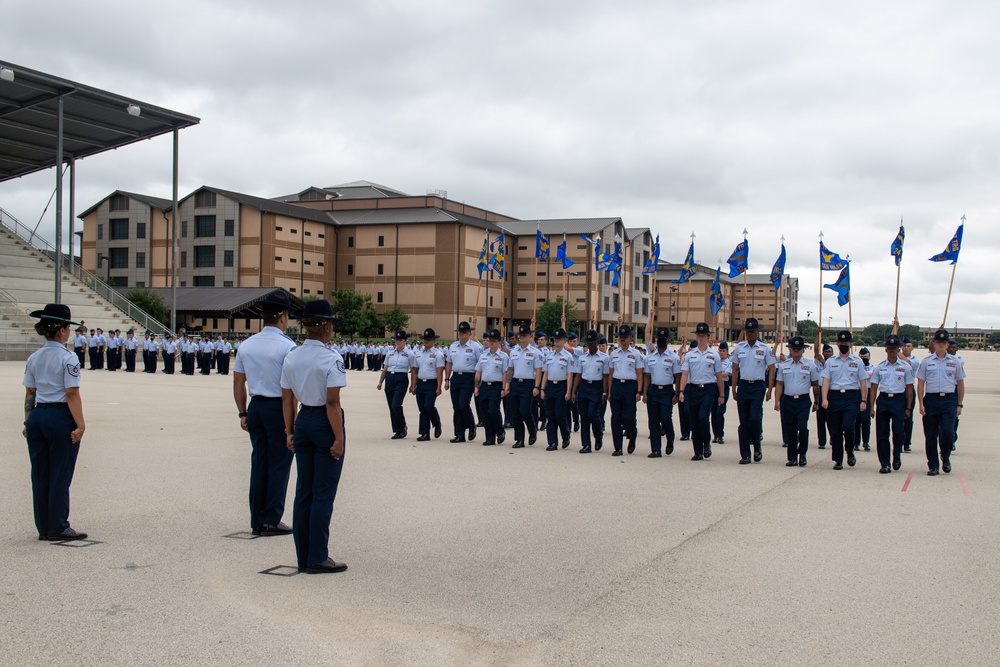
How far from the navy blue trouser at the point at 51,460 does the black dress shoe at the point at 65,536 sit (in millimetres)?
23

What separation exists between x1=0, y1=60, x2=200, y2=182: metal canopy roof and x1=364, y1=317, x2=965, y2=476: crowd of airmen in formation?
27623 mm

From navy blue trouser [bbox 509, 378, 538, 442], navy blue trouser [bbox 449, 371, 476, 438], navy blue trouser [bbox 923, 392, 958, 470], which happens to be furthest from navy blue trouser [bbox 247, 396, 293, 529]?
navy blue trouser [bbox 923, 392, 958, 470]

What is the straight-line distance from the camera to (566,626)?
16.2ft

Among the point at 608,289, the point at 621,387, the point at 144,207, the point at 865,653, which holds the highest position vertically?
the point at 144,207

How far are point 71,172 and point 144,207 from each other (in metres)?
30.8

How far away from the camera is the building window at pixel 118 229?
7669 centimetres

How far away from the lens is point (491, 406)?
Answer: 13.6m

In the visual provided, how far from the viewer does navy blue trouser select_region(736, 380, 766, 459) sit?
11.9 m

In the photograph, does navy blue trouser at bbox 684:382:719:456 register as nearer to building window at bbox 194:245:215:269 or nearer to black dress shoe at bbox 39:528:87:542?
black dress shoe at bbox 39:528:87:542

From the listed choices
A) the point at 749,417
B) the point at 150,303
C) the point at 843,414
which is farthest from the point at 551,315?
the point at 843,414

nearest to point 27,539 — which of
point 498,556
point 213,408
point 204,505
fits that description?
point 204,505

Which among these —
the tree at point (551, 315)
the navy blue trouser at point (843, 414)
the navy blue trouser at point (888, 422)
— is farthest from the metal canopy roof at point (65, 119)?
the tree at point (551, 315)

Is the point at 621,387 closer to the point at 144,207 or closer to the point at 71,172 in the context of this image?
the point at 71,172

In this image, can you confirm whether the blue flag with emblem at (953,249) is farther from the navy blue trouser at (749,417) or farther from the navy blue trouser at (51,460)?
the navy blue trouser at (51,460)
